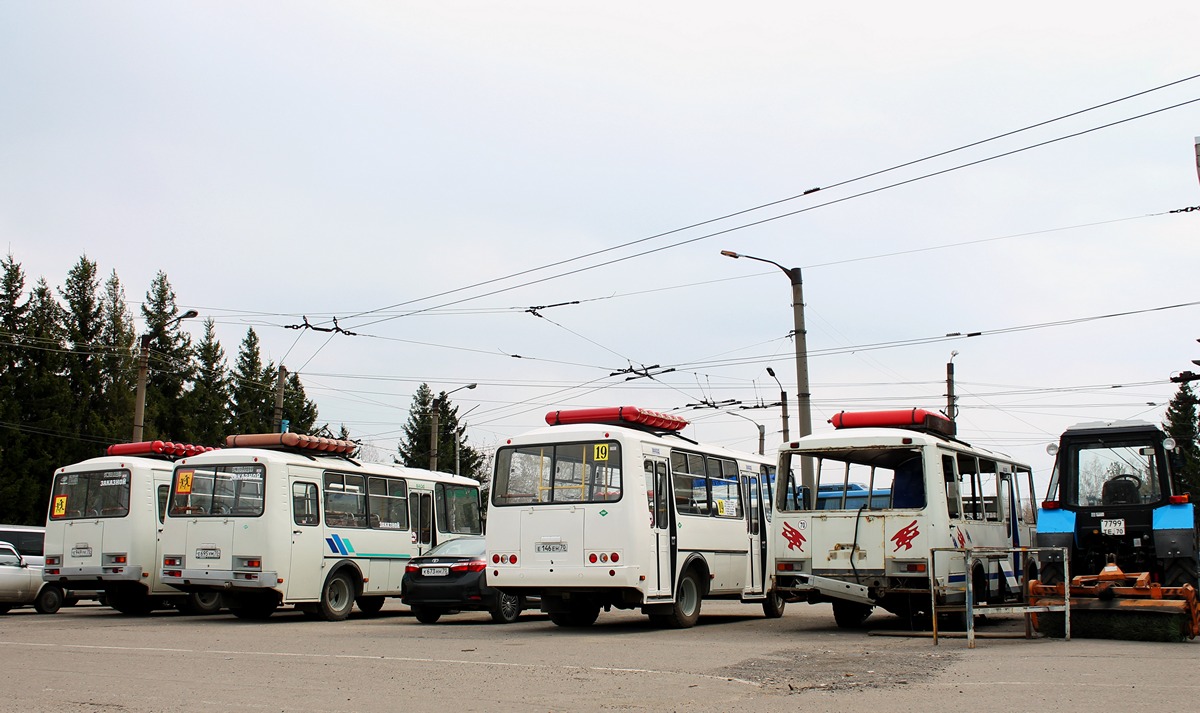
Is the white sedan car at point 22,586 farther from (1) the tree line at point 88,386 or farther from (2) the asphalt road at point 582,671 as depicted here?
(1) the tree line at point 88,386

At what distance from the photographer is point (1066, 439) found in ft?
53.7

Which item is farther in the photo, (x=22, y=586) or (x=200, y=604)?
(x=22, y=586)

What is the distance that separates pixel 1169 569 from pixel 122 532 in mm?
17436

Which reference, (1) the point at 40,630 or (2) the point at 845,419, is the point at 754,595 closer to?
(2) the point at 845,419

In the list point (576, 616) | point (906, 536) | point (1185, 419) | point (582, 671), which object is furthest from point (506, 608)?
point (1185, 419)

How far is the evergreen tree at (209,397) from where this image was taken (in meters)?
62.4

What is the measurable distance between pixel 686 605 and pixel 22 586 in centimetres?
1457

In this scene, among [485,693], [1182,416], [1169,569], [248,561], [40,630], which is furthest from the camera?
[1182,416]

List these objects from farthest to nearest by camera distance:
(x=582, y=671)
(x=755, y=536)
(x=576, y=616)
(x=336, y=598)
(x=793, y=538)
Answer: (x=336, y=598) → (x=755, y=536) → (x=576, y=616) → (x=793, y=538) → (x=582, y=671)

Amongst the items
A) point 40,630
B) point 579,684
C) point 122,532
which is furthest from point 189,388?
point 579,684

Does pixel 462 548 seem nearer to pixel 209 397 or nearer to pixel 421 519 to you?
pixel 421 519

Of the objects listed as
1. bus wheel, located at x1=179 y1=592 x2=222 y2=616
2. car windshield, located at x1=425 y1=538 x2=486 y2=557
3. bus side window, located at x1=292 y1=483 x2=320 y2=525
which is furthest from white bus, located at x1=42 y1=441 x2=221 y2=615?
car windshield, located at x1=425 y1=538 x2=486 y2=557

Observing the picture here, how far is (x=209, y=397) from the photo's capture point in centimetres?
6450

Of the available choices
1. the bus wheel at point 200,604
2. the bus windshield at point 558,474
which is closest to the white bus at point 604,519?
the bus windshield at point 558,474
